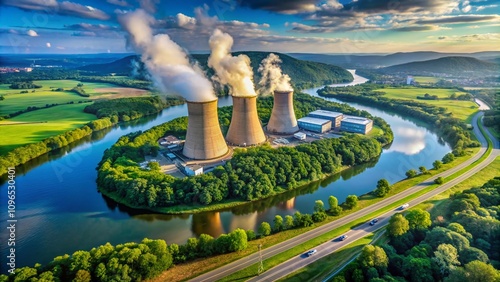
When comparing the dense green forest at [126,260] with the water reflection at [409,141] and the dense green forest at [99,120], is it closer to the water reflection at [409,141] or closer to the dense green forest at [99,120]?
the dense green forest at [99,120]

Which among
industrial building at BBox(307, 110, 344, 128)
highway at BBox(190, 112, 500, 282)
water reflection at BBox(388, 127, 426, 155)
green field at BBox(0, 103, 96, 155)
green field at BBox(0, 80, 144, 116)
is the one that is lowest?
water reflection at BBox(388, 127, 426, 155)

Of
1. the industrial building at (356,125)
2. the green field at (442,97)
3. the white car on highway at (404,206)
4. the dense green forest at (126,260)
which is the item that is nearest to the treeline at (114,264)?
the dense green forest at (126,260)

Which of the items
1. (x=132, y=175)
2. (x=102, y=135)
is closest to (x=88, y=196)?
(x=132, y=175)

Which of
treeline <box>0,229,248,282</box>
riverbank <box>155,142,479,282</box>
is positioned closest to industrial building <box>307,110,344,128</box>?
riverbank <box>155,142,479,282</box>

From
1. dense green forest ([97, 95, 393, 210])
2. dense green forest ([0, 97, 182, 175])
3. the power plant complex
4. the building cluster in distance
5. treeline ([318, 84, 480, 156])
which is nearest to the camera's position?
dense green forest ([97, 95, 393, 210])

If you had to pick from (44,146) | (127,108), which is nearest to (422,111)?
(127,108)

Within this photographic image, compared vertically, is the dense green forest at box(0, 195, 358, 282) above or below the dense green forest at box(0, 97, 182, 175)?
below

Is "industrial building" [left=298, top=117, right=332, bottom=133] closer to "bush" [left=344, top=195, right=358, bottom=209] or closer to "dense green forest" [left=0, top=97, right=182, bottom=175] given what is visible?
→ "bush" [left=344, top=195, right=358, bottom=209]
